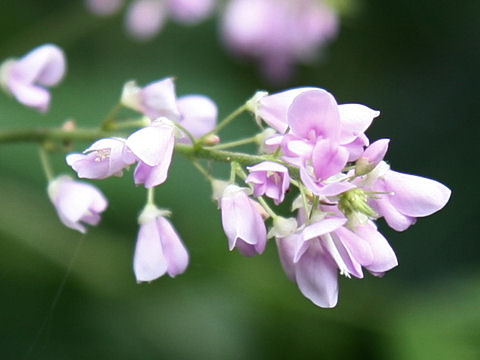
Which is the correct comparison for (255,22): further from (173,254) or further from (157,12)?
(173,254)

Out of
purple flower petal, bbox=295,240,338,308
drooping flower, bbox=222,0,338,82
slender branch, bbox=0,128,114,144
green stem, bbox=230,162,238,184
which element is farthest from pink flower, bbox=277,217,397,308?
drooping flower, bbox=222,0,338,82

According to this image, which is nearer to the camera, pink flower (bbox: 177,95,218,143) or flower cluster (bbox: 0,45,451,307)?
flower cluster (bbox: 0,45,451,307)

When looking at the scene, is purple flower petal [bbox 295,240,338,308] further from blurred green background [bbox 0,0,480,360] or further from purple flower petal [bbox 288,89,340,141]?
blurred green background [bbox 0,0,480,360]

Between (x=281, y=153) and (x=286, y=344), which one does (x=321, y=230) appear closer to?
(x=281, y=153)

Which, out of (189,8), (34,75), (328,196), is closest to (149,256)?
(328,196)

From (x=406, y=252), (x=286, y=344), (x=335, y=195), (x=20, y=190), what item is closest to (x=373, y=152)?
(x=335, y=195)

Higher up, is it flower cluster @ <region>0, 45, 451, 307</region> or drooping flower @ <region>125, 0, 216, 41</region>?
drooping flower @ <region>125, 0, 216, 41</region>
